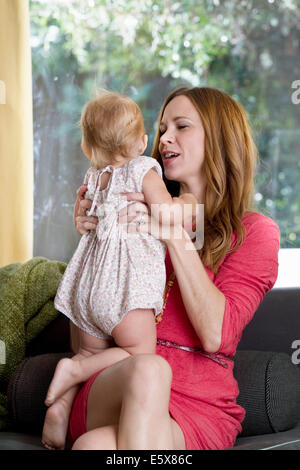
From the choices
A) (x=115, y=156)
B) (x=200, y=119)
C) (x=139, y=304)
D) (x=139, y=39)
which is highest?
(x=139, y=39)

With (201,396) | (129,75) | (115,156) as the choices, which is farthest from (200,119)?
(129,75)

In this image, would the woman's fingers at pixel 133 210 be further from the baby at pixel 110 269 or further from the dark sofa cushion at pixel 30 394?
the dark sofa cushion at pixel 30 394

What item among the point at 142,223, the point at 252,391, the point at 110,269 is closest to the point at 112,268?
the point at 110,269

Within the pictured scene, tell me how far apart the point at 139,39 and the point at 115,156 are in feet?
6.19

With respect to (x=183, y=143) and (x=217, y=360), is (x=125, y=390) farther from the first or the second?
(x=183, y=143)

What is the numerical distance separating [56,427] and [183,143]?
892 mm

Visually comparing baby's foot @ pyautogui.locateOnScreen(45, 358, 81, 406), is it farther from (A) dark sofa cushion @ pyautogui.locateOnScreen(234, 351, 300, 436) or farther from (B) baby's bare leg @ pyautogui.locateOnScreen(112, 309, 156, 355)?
(A) dark sofa cushion @ pyautogui.locateOnScreen(234, 351, 300, 436)

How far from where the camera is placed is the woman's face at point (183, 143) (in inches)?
69.0

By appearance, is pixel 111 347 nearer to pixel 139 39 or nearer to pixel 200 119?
pixel 200 119

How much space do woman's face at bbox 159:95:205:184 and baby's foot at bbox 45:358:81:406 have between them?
662 mm

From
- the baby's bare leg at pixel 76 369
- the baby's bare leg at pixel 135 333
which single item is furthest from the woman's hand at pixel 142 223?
the baby's bare leg at pixel 76 369

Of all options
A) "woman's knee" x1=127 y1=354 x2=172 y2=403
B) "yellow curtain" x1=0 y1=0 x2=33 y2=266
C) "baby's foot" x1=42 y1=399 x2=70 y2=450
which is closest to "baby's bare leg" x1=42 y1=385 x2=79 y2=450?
"baby's foot" x1=42 y1=399 x2=70 y2=450

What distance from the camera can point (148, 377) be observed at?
3.78 feet

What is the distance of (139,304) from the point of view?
4.67 feet
